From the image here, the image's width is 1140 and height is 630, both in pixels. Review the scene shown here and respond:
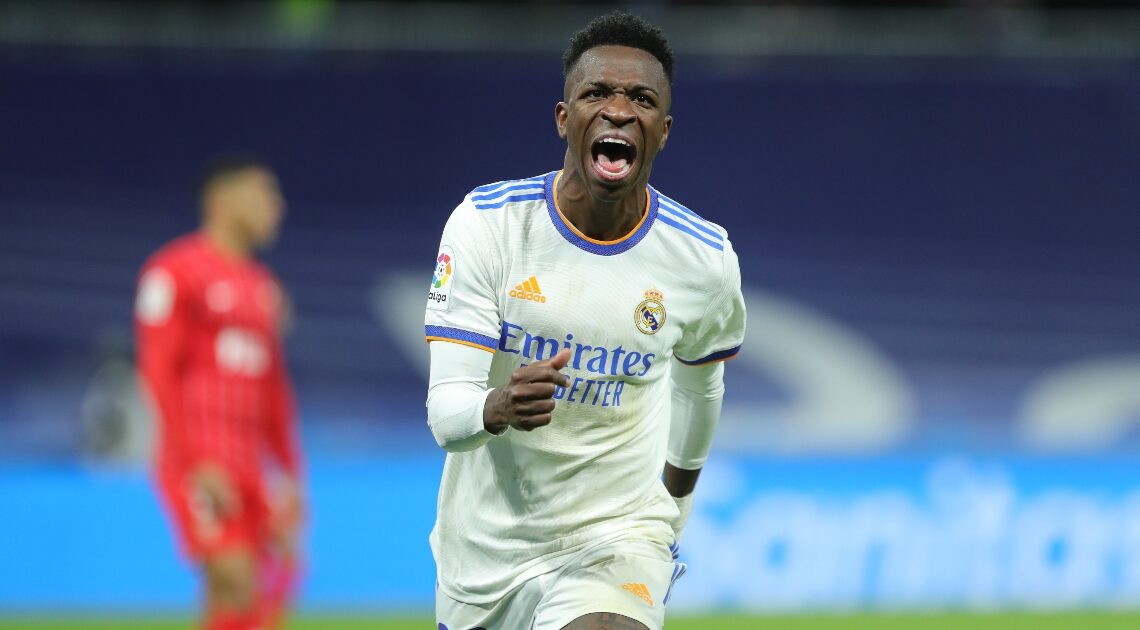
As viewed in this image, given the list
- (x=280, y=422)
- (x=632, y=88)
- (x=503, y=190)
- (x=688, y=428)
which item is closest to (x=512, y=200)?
(x=503, y=190)

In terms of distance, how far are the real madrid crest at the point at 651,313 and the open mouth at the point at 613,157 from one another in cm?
32

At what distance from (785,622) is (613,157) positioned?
4798 mm

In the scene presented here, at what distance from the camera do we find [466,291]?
3.46 metres

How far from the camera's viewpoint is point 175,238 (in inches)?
428

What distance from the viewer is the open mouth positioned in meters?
3.39

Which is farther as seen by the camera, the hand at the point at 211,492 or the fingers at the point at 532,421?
the hand at the point at 211,492

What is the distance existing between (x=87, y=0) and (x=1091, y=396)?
7577 mm

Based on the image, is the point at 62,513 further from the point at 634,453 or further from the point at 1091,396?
the point at 1091,396

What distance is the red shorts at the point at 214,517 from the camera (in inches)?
250

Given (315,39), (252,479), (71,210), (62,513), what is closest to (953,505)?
(252,479)

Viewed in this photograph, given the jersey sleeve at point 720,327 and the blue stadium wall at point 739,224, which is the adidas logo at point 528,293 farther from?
the blue stadium wall at point 739,224

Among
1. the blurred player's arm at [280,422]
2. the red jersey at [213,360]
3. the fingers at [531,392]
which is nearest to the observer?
the fingers at [531,392]

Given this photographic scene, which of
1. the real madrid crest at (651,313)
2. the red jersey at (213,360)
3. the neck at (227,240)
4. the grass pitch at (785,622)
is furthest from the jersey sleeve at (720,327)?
the grass pitch at (785,622)

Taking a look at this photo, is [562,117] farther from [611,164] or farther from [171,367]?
[171,367]
